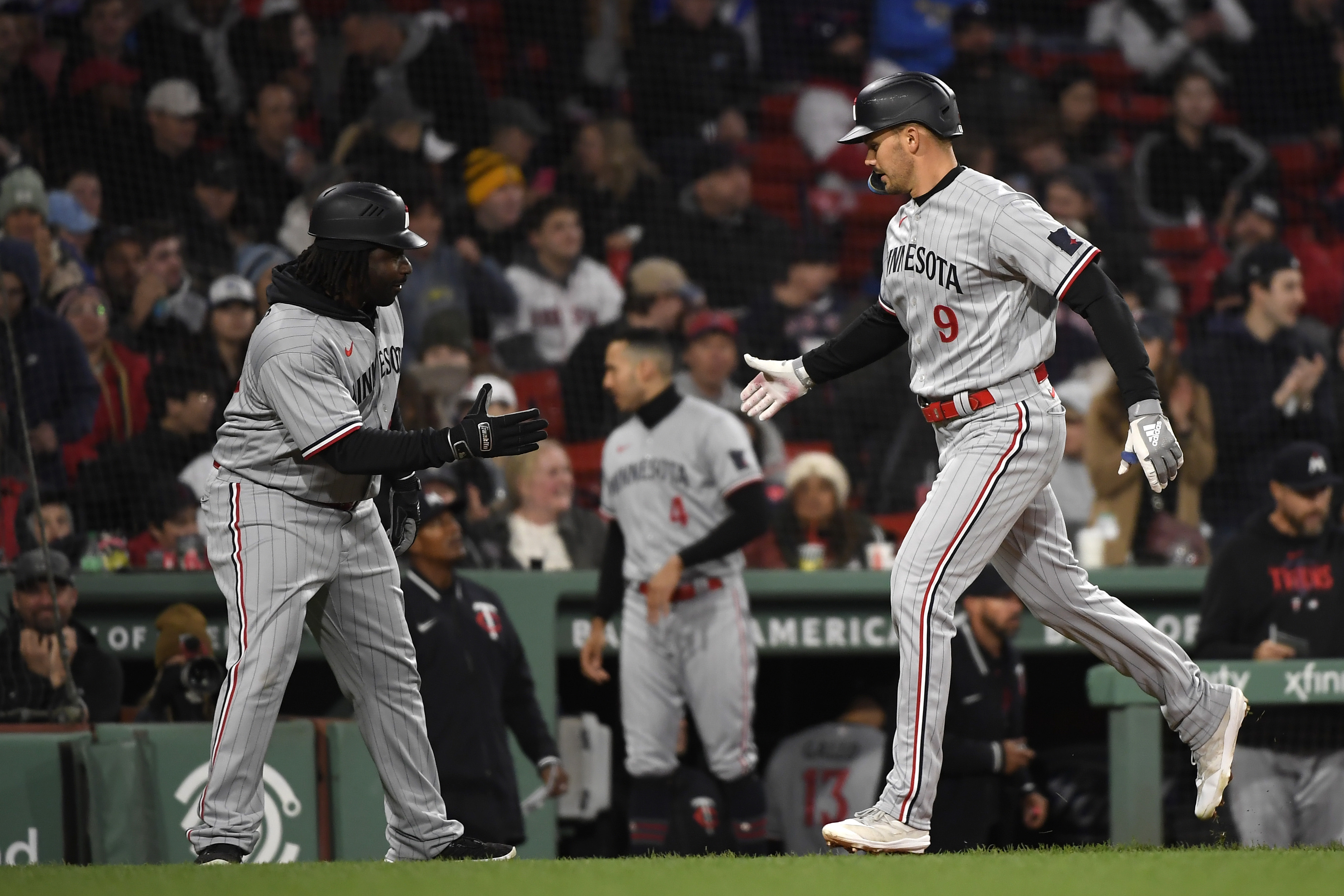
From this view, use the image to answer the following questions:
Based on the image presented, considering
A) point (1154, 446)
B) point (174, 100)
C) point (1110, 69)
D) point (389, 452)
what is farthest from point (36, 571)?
point (1110, 69)

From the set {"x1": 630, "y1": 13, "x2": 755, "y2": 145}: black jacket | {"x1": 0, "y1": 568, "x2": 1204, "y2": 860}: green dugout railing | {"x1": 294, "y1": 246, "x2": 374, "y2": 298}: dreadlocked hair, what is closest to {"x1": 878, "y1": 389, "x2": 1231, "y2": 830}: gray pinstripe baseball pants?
{"x1": 294, "y1": 246, "x2": 374, "y2": 298}: dreadlocked hair

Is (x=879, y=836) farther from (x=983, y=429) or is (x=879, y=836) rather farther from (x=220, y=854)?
(x=220, y=854)

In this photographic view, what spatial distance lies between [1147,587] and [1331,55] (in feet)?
19.1

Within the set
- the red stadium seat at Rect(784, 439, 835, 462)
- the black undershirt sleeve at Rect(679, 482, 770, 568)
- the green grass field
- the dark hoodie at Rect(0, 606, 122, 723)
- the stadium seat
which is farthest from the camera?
the red stadium seat at Rect(784, 439, 835, 462)

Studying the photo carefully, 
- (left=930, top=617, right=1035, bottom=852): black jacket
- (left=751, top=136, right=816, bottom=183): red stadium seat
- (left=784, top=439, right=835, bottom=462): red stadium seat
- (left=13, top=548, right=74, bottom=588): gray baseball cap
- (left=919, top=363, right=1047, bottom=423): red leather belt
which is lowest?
(left=930, top=617, right=1035, bottom=852): black jacket

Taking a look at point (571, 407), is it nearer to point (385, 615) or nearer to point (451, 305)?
point (451, 305)

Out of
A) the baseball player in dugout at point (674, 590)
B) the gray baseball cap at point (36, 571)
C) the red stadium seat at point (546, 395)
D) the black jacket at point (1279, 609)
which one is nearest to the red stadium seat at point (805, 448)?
the red stadium seat at point (546, 395)

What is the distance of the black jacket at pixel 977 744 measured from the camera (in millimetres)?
5879

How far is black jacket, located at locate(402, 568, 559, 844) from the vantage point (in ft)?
18.0

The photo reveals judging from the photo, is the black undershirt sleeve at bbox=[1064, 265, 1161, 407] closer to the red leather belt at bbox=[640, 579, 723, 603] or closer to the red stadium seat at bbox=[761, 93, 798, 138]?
the red leather belt at bbox=[640, 579, 723, 603]

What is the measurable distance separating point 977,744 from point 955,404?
Result: 2492 millimetres

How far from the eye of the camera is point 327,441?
371 centimetres

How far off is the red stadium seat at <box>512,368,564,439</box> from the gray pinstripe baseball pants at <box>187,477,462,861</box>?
3502mm

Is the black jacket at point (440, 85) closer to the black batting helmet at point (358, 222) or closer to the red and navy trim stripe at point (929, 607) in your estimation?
the black batting helmet at point (358, 222)
